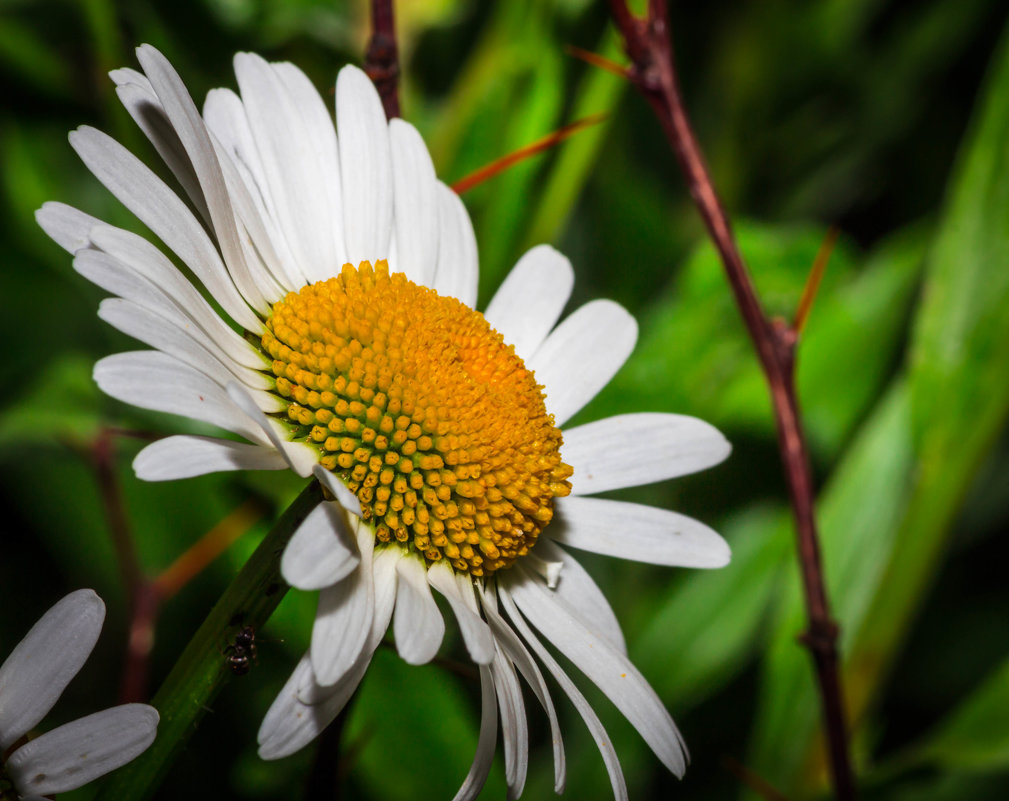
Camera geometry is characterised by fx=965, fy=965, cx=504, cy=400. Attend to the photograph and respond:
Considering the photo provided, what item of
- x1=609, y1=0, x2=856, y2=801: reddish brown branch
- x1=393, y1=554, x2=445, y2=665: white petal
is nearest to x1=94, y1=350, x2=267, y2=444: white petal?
x1=393, y1=554, x2=445, y2=665: white petal

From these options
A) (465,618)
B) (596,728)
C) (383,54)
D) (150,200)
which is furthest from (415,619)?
(383,54)

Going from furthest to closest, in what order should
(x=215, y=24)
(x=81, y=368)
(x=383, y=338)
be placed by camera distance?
(x=215, y=24), (x=81, y=368), (x=383, y=338)

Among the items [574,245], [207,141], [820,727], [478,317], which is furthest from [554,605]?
[574,245]

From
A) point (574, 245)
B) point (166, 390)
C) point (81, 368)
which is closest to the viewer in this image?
point (166, 390)

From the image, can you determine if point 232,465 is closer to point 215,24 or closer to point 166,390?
point 166,390

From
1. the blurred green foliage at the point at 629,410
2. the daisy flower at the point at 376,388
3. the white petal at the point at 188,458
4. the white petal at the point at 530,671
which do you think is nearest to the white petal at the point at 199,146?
the daisy flower at the point at 376,388

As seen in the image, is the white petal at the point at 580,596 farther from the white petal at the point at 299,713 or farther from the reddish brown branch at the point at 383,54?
the reddish brown branch at the point at 383,54
